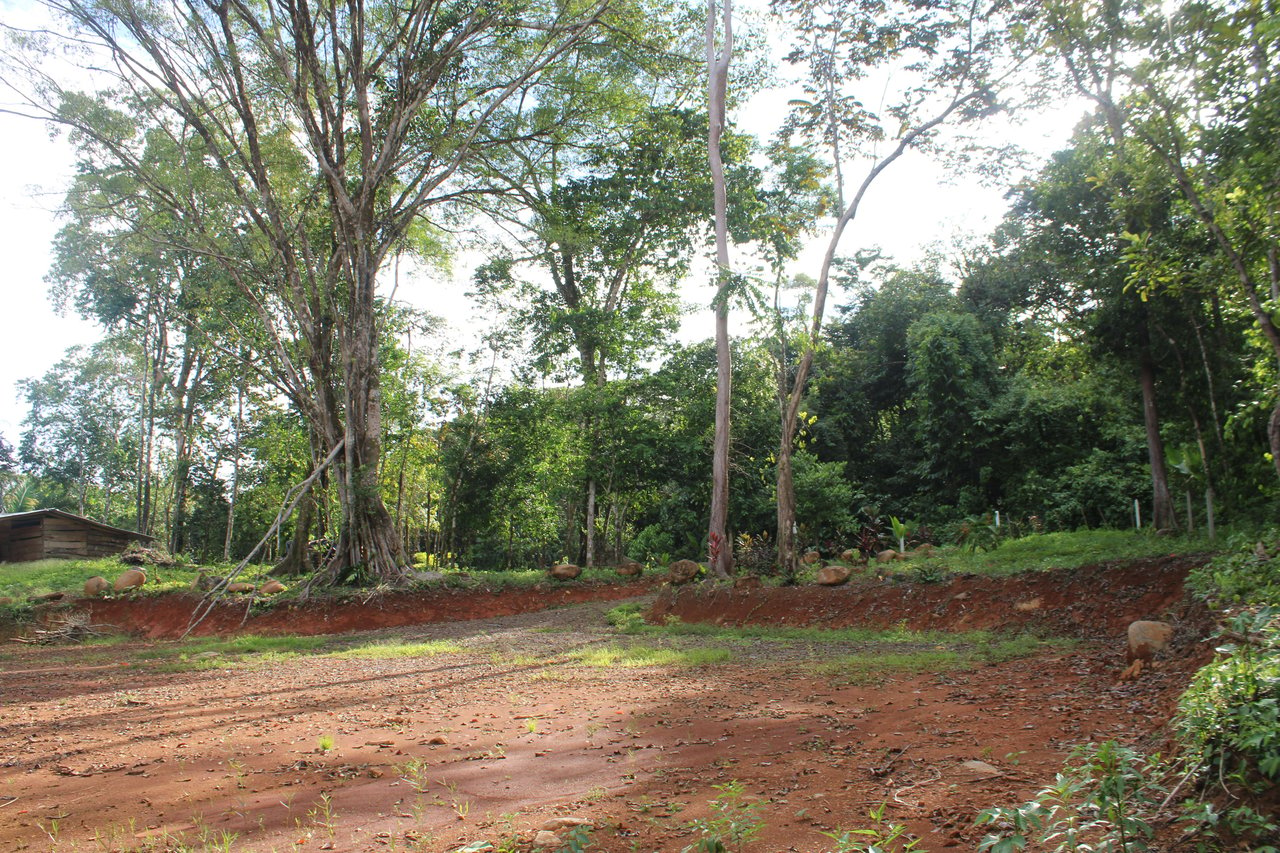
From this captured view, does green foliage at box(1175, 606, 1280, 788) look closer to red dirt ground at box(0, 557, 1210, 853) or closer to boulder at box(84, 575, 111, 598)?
red dirt ground at box(0, 557, 1210, 853)

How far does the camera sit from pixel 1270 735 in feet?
8.68

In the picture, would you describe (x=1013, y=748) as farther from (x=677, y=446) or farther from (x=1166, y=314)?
(x=677, y=446)

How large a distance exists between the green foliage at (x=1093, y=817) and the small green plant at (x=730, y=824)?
2.80ft

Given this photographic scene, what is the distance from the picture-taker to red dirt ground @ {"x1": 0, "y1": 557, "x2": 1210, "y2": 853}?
3.43 meters

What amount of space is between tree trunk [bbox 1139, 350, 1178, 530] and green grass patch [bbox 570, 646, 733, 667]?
25.6 feet

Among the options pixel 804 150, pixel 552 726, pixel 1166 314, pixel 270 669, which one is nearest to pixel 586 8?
pixel 804 150

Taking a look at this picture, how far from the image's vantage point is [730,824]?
3.19 m

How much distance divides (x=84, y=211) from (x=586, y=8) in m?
11.0

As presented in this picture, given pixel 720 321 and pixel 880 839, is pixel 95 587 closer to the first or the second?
pixel 720 321

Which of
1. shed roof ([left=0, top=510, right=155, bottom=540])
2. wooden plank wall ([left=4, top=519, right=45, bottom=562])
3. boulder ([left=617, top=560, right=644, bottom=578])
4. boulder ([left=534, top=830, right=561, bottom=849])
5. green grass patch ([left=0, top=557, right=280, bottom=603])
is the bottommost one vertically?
boulder ([left=617, top=560, right=644, bottom=578])

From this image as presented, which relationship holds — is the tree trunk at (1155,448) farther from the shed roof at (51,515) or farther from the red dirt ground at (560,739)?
the shed roof at (51,515)

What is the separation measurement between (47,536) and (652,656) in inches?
898

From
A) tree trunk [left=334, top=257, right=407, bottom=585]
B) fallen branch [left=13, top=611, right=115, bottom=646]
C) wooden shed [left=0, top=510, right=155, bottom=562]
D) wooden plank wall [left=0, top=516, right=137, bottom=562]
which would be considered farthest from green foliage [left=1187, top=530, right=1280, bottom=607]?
wooden plank wall [left=0, top=516, right=137, bottom=562]

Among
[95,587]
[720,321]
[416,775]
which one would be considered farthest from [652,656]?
[95,587]
